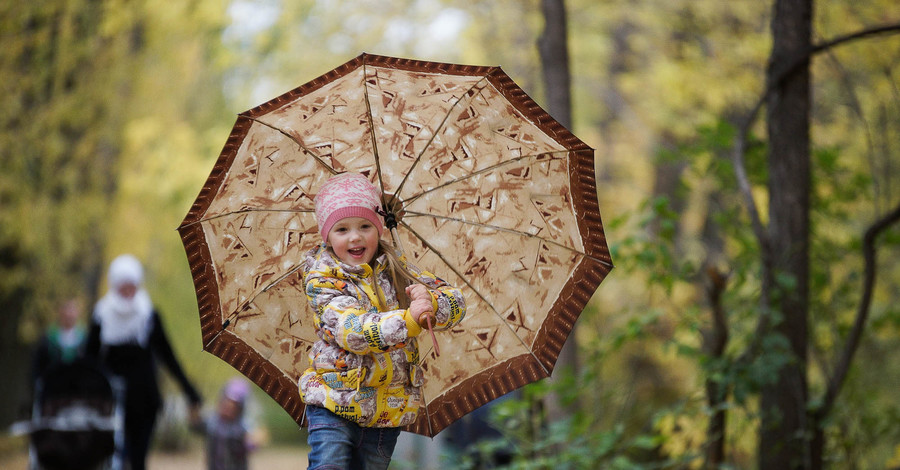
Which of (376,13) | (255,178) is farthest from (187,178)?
(255,178)

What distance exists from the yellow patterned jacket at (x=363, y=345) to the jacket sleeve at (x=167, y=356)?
385cm

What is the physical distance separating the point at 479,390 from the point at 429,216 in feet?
2.49

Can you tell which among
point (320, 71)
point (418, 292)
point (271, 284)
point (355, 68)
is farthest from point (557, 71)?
point (320, 71)

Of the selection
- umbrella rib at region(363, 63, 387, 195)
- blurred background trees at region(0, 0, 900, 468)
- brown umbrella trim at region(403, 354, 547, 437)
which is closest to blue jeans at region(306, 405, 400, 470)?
brown umbrella trim at region(403, 354, 547, 437)

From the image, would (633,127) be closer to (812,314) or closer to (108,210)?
(108,210)

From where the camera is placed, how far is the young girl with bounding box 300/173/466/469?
10.4ft

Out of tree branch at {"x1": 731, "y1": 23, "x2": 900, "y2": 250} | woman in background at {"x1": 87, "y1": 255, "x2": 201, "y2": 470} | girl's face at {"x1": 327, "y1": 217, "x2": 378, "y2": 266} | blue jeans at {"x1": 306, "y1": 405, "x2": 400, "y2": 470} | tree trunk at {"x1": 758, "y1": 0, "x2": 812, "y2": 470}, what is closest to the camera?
blue jeans at {"x1": 306, "y1": 405, "x2": 400, "y2": 470}

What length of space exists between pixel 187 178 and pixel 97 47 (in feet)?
7.41

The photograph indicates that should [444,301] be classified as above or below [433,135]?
below

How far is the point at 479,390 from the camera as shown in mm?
3877

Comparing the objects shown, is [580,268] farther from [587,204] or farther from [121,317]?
[121,317]

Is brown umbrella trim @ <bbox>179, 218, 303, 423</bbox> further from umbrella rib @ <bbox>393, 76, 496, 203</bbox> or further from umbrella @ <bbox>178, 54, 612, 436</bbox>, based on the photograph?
umbrella rib @ <bbox>393, 76, 496, 203</bbox>

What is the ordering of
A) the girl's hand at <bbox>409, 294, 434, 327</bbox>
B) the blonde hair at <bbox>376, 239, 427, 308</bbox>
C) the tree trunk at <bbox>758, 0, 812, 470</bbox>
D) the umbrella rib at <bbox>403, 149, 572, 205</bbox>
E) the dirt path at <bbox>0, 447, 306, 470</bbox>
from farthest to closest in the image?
the dirt path at <bbox>0, 447, 306, 470</bbox>, the tree trunk at <bbox>758, 0, 812, 470</bbox>, the umbrella rib at <bbox>403, 149, 572, 205</bbox>, the blonde hair at <bbox>376, 239, 427, 308</bbox>, the girl's hand at <bbox>409, 294, 434, 327</bbox>

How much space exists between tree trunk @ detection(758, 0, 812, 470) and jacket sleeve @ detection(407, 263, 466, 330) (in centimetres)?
272
